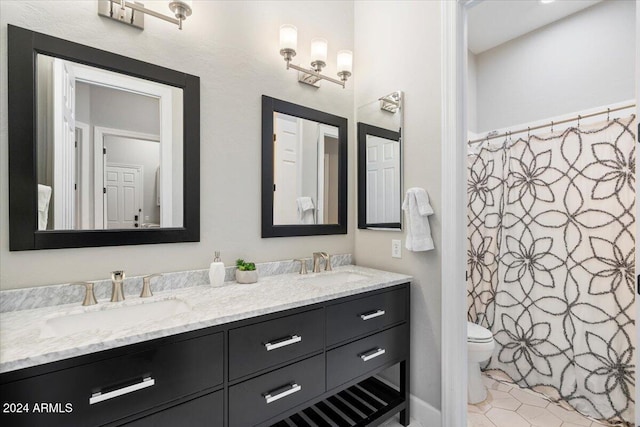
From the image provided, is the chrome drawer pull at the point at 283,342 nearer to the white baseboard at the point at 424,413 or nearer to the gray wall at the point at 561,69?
the white baseboard at the point at 424,413

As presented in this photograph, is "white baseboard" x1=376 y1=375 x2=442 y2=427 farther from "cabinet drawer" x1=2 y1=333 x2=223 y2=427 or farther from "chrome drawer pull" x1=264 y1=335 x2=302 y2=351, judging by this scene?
"cabinet drawer" x1=2 y1=333 x2=223 y2=427

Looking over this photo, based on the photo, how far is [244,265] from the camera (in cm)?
167

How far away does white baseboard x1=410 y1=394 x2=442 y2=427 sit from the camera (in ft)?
5.65

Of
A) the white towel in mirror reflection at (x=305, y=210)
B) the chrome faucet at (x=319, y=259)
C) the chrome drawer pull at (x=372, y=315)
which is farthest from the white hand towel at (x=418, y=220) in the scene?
the white towel in mirror reflection at (x=305, y=210)

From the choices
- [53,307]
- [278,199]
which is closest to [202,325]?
[53,307]

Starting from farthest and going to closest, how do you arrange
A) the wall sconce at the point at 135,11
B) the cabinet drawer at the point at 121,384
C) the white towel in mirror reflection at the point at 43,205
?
the wall sconce at the point at 135,11 < the white towel in mirror reflection at the point at 43,205 < the cabinet drawer at the point at 121,384

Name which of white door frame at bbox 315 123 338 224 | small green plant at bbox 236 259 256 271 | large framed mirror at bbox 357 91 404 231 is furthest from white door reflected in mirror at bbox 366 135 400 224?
small green plant at bbox 236 259 256 271

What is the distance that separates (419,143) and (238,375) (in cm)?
152

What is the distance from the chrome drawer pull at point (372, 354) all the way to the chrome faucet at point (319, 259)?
1.91ft

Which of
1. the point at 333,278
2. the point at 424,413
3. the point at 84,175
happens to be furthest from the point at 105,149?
the point at 424,413

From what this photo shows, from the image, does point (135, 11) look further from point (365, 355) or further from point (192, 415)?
point (365, 355)

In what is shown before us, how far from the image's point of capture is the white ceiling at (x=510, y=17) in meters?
2.34

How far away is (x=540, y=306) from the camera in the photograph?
2203mm

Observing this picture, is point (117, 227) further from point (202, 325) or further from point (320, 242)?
point (320, 242)
